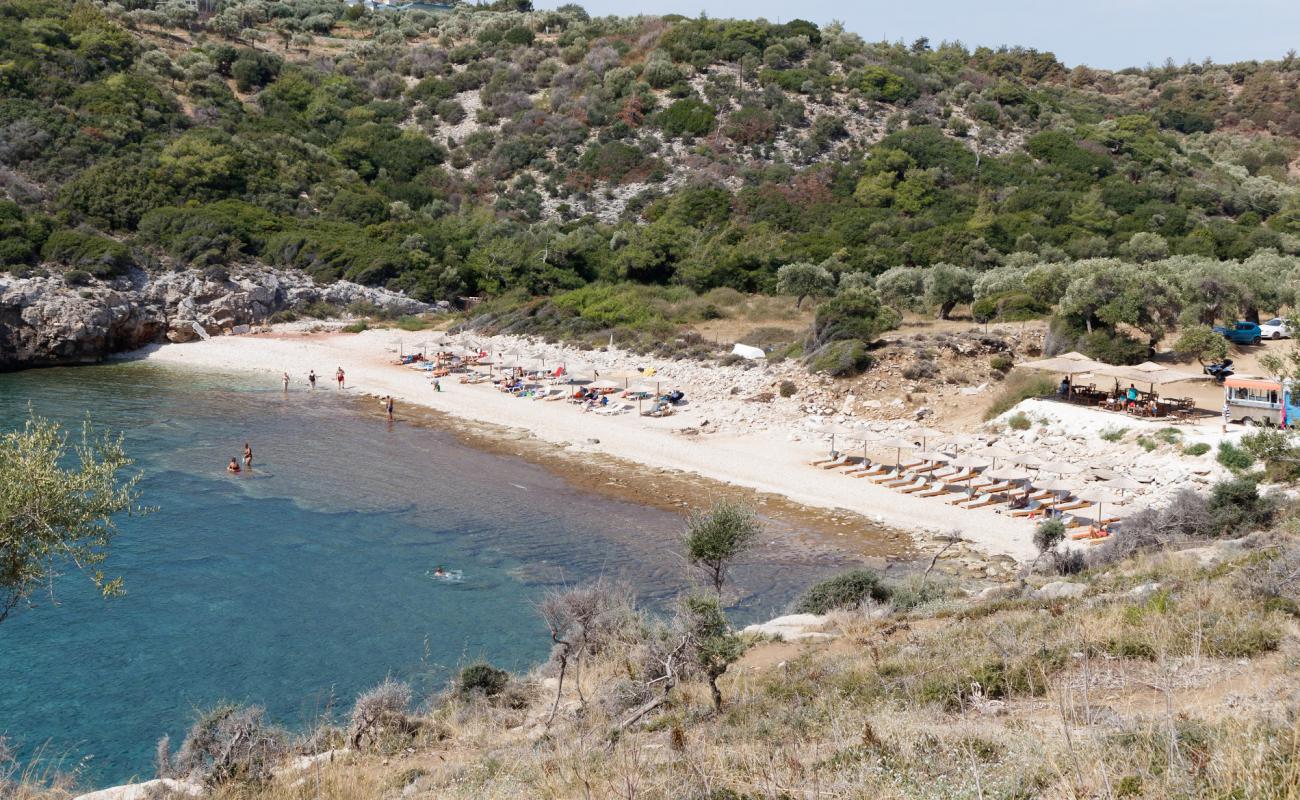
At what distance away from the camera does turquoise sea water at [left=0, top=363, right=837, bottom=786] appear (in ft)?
45.2

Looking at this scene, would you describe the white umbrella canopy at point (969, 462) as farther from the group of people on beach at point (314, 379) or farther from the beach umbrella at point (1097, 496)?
the group of people on beach at point (314, 379)

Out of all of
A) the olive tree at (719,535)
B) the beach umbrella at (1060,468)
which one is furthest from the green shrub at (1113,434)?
the olive tree at (719,535)

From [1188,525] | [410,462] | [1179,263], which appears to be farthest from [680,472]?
[1179,263]

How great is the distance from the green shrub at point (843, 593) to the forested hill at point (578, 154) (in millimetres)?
33789

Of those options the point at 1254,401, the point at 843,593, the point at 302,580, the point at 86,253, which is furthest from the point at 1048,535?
the point at 86,253

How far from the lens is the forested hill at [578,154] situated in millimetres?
52875

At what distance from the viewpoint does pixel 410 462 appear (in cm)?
2844

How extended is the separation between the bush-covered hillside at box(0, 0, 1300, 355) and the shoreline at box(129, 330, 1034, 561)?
30.3ft

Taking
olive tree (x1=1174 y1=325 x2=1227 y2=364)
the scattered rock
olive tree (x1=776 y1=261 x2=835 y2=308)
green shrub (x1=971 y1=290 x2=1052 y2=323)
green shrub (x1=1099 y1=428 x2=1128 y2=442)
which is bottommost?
the scattered rock

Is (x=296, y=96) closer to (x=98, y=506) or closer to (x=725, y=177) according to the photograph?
(x=725, y=177)

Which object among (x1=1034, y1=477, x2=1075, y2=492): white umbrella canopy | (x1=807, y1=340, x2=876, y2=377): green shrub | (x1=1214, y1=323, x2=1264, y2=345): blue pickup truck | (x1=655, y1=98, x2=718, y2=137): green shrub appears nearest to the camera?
(x1=1034, y1=477, x2=1075, y2=492): white umbrella canopy

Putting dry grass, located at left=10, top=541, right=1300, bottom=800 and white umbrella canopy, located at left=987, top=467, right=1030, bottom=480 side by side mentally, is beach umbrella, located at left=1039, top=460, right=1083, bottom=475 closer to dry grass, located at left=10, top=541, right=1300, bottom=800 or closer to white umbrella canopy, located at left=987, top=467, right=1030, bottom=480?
white umbrella canopy, located at left=987, top=467, right=1030, bottom=480

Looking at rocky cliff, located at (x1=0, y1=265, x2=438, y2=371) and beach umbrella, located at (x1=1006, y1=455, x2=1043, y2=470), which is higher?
rocky cliff, located at (x1=0, y1=265, x2=438, y2=371)

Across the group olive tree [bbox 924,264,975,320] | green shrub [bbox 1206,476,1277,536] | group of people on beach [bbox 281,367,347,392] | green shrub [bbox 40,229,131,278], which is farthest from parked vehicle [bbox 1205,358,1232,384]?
green shrub [bbox 40,229,131,278]
